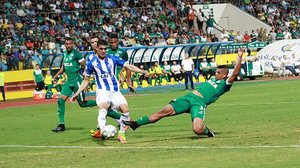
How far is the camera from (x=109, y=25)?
52.7 m

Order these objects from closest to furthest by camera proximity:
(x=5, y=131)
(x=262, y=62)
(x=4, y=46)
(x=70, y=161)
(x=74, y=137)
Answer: (x=70, y=161) → (x=74, y=137) → (x=5, y=131) → (x=4, y=46) → (x=262, y=62)

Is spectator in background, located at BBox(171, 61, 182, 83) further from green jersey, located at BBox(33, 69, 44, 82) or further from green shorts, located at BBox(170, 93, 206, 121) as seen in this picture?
green shorts, located at BBox(170, 93, 206, 121)

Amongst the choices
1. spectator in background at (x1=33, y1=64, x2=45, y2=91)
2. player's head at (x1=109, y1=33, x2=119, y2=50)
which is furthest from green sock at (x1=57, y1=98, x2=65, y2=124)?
spectator in background at (x1=33, y1=64, x2=45, y2=91)

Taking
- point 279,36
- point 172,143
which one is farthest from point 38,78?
point 172,143

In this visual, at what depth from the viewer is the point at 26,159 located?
14336 millimetres

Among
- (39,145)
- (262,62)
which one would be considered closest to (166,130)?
(39,145)

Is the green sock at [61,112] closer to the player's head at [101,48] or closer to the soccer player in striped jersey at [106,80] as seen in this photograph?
the soccer player in striped jersey at [106,80]

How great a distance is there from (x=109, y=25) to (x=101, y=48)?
35.7 metres

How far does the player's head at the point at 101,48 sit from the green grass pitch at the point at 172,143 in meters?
1.76

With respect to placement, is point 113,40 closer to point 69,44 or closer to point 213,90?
point 69,44

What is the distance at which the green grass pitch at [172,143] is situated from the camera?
42.0 feet

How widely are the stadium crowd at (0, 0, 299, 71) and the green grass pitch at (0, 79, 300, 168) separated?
72.3 ft

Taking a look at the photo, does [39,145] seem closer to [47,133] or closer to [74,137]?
[74,137]

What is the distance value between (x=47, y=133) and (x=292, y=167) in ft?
31.6
